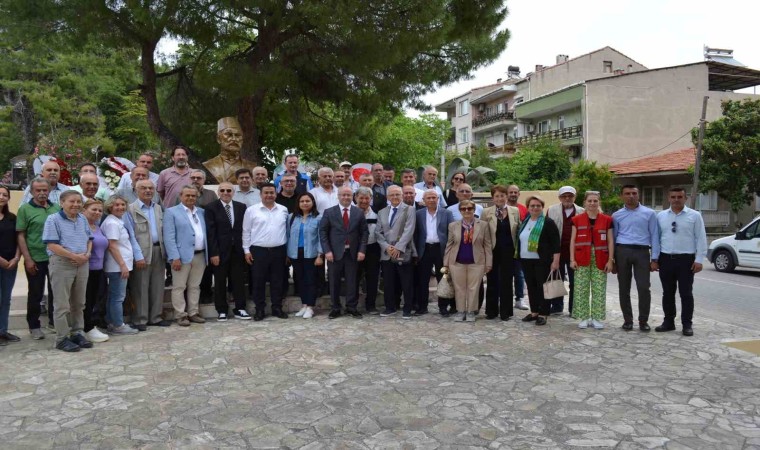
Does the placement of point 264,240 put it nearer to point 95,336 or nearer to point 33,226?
point 95,336

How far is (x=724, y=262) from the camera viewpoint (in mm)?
15914

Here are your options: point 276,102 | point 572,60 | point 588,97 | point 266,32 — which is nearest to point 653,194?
point 588,97

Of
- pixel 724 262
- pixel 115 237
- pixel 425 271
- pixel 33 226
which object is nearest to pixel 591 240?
pixel 425 271

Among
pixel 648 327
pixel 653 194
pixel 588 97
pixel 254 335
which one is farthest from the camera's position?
pixel 588 97

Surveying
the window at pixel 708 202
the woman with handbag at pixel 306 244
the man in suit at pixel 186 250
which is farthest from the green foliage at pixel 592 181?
the man in suit at pixel 186 250

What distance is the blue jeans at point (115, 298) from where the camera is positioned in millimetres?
6707

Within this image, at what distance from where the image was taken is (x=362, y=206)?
8.05m

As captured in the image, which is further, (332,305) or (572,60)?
(572,60)

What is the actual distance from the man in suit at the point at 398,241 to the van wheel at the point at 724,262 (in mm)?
11683

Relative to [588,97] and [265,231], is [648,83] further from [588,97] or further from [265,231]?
[265,231]

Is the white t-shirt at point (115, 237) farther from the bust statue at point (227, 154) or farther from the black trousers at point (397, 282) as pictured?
the bust statue at point (227, 154)

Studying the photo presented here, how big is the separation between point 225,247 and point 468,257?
10.4 ft

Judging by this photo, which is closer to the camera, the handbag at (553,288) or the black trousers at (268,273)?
the handbag at (553,288)

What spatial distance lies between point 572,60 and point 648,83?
298 inches
